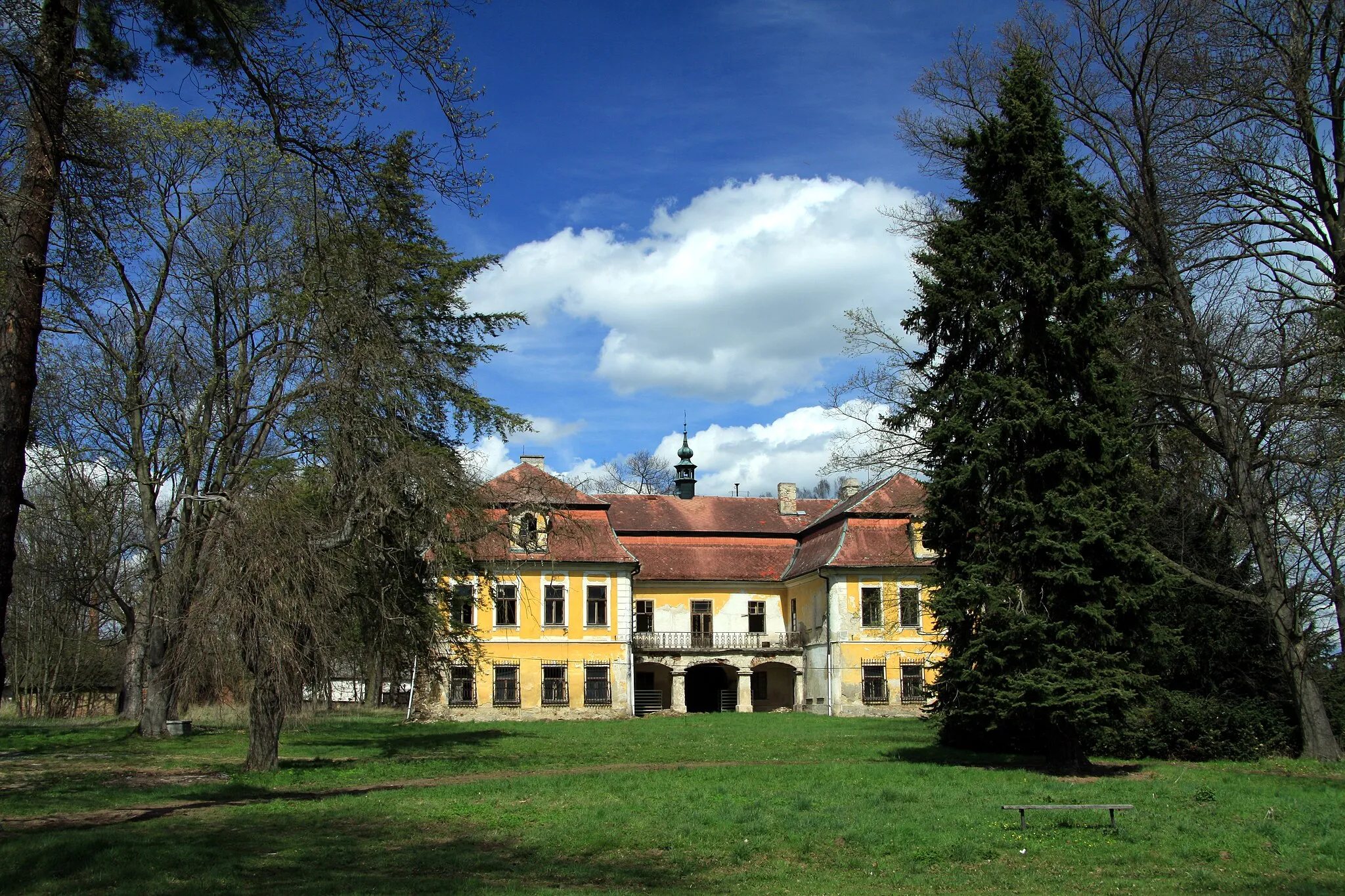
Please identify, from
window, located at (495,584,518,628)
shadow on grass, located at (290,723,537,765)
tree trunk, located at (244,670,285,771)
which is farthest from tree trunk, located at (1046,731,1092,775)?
window, located at (495,584,518,628)

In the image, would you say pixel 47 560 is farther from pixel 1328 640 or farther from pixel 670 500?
pixel 1328 640

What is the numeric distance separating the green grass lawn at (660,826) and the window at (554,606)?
16740 mm

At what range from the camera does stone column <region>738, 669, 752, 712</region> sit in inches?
1506

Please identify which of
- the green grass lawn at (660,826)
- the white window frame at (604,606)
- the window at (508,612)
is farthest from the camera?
the white window frame at (604,606)

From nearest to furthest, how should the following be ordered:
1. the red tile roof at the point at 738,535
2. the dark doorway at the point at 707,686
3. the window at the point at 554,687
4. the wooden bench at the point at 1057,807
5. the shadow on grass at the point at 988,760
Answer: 1. the wooden bench at the point at 1057,807
2. the shadow on grass at the point at 988,760
3. the window at the point at 554,687
4. the red tile roof at the point at 738,535
5. the dark doorway at the point at 707,686

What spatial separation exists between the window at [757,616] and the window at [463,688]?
11.8 m

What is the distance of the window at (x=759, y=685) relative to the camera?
41188mm

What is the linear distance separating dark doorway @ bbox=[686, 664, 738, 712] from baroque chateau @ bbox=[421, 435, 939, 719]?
0.05 meters

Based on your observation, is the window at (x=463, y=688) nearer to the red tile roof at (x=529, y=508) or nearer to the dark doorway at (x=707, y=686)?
the dark doorway at (x=707, y=686)

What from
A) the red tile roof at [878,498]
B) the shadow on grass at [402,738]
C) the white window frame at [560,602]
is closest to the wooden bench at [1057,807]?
the shadow on grass at [402,738]

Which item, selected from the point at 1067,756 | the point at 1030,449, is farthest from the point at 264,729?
the point at 1030,449

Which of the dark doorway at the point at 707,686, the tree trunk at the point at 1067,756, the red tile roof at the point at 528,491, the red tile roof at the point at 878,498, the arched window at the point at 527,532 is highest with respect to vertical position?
the red tile roof at the point at 878,498

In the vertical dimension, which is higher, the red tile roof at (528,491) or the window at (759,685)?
the red tile roof at (528,491)

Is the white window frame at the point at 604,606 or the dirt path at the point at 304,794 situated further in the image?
the white window frame at the point at 604,606
